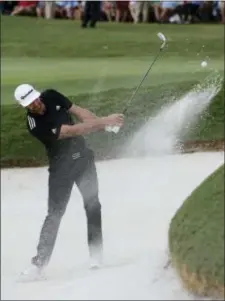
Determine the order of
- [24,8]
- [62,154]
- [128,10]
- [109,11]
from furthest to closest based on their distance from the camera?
[24,8] → [109,11] → [128,10] → [62,154]

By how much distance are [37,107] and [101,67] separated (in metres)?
8.19

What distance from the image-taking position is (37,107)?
7.78 meters

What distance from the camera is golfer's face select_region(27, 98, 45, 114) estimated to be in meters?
7.76

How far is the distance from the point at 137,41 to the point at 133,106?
7123 mm

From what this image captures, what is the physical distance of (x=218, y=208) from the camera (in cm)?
671

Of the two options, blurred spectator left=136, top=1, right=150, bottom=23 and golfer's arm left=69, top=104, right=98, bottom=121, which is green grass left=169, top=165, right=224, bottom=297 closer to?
golfer's arm left=69, top=104, right=98, bottom=121

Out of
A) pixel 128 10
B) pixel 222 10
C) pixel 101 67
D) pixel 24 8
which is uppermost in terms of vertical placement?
pixel 101 67

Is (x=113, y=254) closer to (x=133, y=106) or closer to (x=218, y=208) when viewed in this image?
(x=218, y=208)

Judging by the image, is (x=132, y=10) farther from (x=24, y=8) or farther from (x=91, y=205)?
(x=91, y=205)

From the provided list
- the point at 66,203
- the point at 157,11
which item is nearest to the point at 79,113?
the point at 66,203

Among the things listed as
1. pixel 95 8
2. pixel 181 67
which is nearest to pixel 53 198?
pixel 181 67

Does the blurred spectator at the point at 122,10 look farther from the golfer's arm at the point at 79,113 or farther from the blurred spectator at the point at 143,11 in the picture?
the golfer's arm at the point at 79,113

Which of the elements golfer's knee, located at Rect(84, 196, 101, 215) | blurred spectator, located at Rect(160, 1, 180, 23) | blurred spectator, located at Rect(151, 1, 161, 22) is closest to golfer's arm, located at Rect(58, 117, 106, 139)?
golfer's knee, located at Rect(84, 196, 101, 215)

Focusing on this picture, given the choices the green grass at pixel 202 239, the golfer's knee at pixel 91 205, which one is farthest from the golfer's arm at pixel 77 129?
the green grass at pixel 202 239
